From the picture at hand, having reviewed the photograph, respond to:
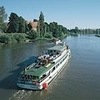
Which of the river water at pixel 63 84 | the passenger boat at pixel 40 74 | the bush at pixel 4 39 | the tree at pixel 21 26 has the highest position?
the tree at pixel 21 26

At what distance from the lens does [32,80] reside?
967 inches

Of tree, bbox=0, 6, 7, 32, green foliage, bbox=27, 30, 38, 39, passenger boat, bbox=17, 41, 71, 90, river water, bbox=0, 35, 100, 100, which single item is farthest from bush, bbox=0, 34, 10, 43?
passenger boat, bbox=17, 41, 71, 90

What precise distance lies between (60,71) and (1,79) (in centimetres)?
818

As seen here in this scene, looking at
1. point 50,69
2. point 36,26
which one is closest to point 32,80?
point 50,69

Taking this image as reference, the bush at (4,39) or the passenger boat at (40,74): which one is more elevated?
the bush at (4,39)

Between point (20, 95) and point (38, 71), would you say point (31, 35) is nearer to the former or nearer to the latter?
point (38, 71)

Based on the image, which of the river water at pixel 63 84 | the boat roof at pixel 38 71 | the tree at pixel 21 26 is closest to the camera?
the river water at pixel 63 84

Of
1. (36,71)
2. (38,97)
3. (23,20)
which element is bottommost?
(38,97)

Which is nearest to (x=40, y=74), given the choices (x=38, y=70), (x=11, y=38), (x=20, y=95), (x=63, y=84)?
(x=38, y=70)

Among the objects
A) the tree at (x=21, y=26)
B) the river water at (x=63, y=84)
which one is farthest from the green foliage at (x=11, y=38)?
the river water at (x=63, y=84)

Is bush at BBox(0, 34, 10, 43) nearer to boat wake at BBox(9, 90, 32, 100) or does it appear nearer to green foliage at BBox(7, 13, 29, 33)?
green foliage at BBox(7, 13, 29, 33)

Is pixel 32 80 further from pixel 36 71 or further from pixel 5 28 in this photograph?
pixel 5 28

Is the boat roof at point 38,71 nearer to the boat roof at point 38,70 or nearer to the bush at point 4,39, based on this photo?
the boat roof at point 38,70

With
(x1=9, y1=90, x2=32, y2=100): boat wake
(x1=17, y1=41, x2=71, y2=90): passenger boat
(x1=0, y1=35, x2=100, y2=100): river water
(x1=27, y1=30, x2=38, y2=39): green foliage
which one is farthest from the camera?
(x1=27, y1=30, x2=38, y2=39): green foliage
